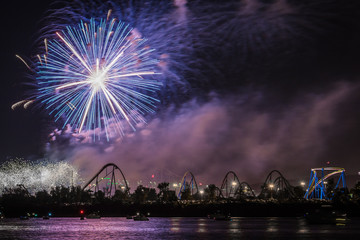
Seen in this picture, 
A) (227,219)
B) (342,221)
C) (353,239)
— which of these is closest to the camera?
(353,239)

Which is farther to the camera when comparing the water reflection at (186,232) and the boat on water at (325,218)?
the boat on water at (325,218)

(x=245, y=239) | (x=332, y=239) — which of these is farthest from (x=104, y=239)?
(x=332, y=239)

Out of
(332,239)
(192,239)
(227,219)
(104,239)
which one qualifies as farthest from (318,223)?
(104,239)

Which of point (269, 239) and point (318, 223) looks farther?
point (318, 223)

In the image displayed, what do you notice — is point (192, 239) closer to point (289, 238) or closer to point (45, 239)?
point (289, 238)

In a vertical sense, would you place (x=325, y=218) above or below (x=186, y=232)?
Result: above

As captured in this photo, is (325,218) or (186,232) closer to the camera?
(186,232)

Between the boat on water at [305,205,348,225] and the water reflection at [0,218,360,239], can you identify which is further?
the boat on water at [305,205,348,225]

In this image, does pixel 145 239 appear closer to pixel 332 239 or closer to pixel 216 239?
pixel 216 239

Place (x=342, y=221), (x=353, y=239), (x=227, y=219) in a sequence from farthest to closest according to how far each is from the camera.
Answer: (x=227, y=219)
(x=342, y=221)
(x=353, y=239)
